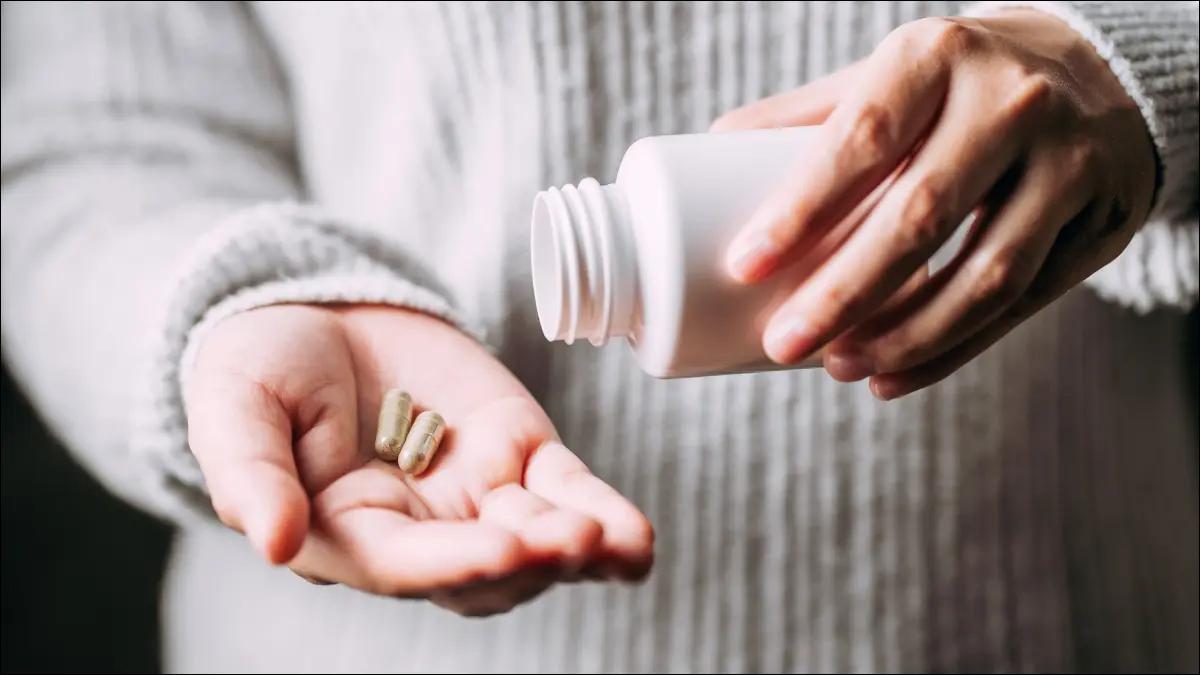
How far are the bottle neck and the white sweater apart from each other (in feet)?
0.41

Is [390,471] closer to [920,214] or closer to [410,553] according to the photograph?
[410,553]

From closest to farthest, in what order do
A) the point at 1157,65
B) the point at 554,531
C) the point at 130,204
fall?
the point at 554,531
the point at 1157,65
the point at 130,204

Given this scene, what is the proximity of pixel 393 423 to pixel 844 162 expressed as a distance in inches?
5.9

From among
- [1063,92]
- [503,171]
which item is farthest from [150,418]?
[1063,92]

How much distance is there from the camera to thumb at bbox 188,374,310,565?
208 mm

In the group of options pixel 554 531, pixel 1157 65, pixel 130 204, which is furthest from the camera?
pixel 130 204

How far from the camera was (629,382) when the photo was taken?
1.36 feet

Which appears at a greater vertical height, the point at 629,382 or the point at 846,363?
the point at 846,363

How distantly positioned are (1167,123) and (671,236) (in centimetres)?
18

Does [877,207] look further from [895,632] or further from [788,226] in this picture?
[895,632]

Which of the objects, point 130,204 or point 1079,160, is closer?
point 1079,160

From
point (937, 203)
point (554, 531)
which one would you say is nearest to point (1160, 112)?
point (937, 203)

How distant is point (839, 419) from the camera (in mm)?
407

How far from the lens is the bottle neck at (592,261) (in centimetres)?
24
